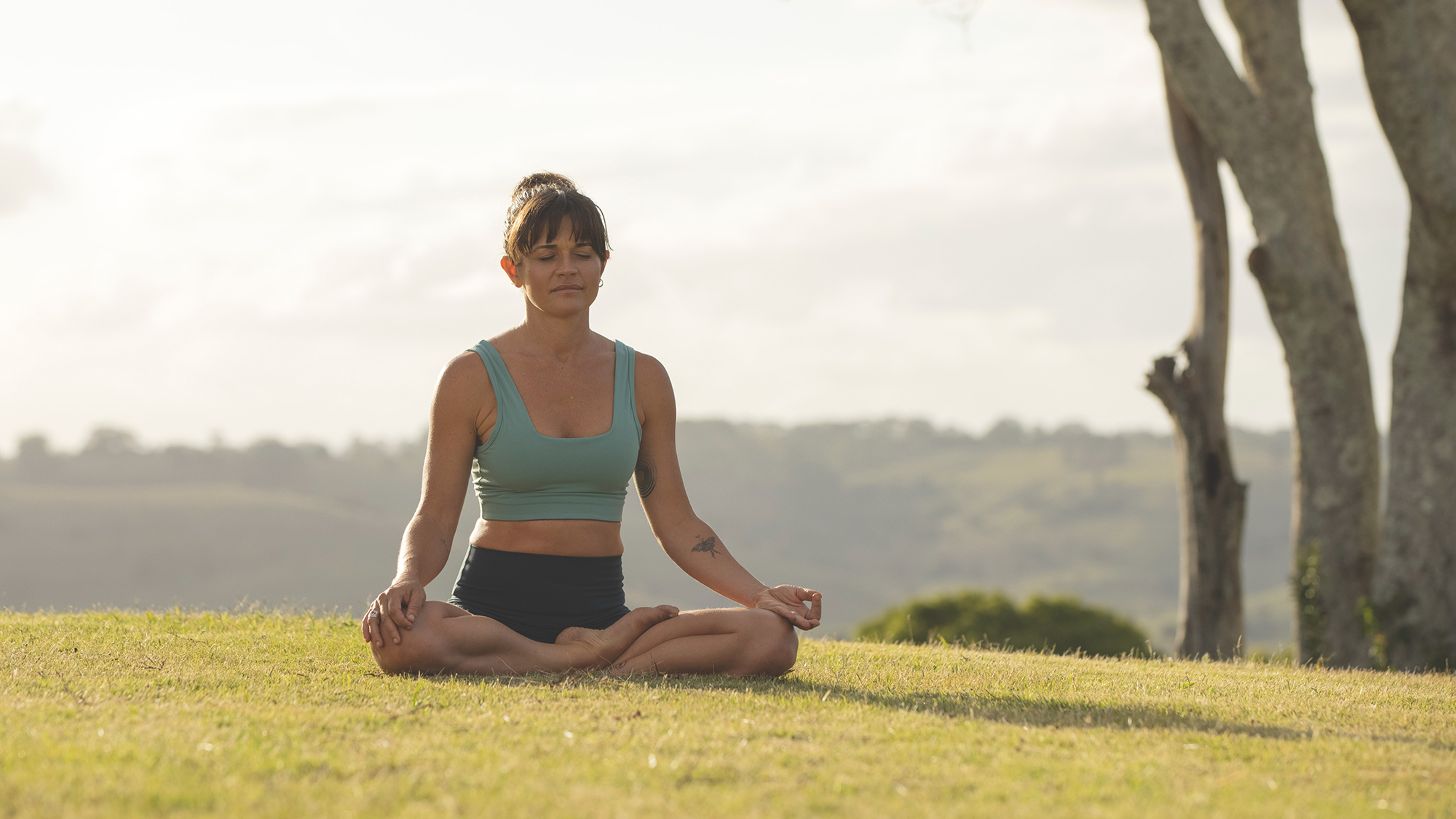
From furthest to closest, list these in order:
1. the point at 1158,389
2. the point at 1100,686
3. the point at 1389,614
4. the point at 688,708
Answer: the point at 1158,389 < the point at 1389,614 < the point at 1100,686 < the point at 688,708

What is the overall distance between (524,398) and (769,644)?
1.53 metres

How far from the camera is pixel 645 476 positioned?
20.0ft

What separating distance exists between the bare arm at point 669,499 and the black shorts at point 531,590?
0.41 meters

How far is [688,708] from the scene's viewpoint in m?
4.54

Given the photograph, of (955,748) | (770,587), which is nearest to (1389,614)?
(770,587)

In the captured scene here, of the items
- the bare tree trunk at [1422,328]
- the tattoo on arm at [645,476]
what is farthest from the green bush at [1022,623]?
the tattoo on arm at [645,476]

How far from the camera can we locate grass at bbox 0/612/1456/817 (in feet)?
10.6

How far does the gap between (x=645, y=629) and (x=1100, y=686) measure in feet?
6.84

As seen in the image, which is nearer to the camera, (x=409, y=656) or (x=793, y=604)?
(x=409, y=656)

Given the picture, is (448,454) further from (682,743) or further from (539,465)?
(682,743)

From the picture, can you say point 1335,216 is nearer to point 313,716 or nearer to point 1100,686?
point 1100,686

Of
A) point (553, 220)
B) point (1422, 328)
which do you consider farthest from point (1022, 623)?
point (553, 220)

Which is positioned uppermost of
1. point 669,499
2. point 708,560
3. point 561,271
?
point 561,271

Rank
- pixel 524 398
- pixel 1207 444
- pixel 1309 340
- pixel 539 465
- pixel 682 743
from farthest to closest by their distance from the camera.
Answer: pixel 1207 444, pixel 1309 340, pixel 524 398, pixel 539 465, pixel 682 743
